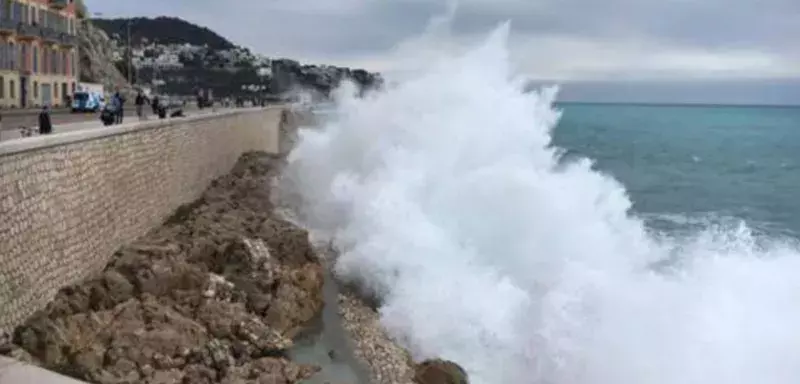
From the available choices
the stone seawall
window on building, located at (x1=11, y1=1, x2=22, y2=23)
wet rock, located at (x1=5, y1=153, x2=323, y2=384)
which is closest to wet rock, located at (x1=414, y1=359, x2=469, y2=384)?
wet rock, located at (x1=5, y1=153, x2=323, y2=384)

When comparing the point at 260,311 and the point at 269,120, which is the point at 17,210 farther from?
the point at 269,120

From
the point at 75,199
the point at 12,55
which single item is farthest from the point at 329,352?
the point at 12,55

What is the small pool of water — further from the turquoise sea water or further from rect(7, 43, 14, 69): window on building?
rect(7, 43, 14, 69): window on building

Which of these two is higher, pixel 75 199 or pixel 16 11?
pixel 16 11

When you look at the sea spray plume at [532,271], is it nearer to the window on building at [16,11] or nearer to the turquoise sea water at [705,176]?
the turquoise sea water at [705,176]

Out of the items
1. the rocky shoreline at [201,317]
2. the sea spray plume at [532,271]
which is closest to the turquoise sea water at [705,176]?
the sea spray plume at [532,271]

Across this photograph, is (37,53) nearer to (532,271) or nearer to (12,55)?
(12,55)
